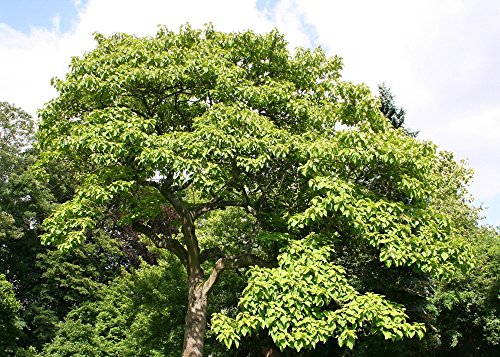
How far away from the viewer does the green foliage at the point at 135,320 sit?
14.0 meters

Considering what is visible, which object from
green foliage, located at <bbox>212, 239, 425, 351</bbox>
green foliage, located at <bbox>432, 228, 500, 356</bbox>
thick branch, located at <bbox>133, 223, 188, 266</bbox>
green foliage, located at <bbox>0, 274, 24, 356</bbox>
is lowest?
green foliage, located at <bbox>212, 239, 425, 351</bbox>

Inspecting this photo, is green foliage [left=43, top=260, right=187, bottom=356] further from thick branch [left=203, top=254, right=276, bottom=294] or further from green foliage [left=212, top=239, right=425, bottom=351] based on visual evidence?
green foliage [left=212, top=239, right=425, bottom=351]

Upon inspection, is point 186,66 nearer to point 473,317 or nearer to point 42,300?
point 473,317

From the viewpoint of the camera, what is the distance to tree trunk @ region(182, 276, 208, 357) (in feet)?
29.6

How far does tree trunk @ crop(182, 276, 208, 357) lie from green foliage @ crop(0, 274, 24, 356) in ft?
33.2

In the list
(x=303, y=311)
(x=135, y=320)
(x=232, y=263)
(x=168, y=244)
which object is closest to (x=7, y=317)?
(x=135, y=320)

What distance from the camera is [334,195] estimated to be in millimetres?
7340

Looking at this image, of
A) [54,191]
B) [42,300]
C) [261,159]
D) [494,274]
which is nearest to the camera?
[261,159]

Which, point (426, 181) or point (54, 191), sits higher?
point (54, 191)

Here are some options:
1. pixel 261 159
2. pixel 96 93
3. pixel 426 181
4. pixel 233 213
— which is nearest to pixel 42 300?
pixel 233 213

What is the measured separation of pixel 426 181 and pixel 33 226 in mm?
20861

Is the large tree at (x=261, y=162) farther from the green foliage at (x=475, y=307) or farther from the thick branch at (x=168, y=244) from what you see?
the green foliage at (x=475, y=307)

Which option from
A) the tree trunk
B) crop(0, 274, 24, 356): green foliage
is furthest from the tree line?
crop(0, 274, 24, 356): green foliage

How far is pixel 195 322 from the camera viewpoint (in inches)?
364
